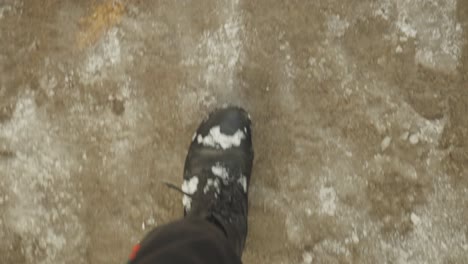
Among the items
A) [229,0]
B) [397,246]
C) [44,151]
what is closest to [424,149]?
[397,246]

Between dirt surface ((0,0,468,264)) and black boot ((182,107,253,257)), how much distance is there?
31 millimetres

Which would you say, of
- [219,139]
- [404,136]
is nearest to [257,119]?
[219,139]

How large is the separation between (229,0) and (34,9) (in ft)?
1.42

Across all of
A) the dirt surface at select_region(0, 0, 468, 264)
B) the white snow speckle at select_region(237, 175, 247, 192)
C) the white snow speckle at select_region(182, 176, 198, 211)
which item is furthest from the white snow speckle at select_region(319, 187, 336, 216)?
the white snow speckle at select_region(182, 176, 198, 211)

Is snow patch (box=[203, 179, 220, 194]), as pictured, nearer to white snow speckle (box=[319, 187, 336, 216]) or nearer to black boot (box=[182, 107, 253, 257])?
black boot (box=[182, 107, 253, 257])

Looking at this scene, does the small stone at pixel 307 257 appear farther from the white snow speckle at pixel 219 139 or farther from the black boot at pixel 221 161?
the white snow speckle at pixel 219 139

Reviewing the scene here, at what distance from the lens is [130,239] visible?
1216 millimetres

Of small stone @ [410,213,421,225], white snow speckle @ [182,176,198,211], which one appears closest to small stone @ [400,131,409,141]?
small stone @ [410,213,421,225]

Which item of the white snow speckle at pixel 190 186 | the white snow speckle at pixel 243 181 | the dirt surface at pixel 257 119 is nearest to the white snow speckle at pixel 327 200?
the dirt surface at pixel 257 119

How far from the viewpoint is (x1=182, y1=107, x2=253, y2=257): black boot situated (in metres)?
1.18

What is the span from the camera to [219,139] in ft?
4.00

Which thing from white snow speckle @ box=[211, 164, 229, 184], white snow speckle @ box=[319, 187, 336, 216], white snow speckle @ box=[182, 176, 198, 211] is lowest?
white snow speckle @ box=[319, 187, 336, 216]

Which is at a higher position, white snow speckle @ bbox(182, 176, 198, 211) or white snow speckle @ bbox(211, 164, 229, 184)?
white snow speckle @ bbox(211, 164, 229, 184)

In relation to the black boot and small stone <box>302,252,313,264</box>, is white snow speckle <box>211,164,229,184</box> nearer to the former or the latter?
the black boot
